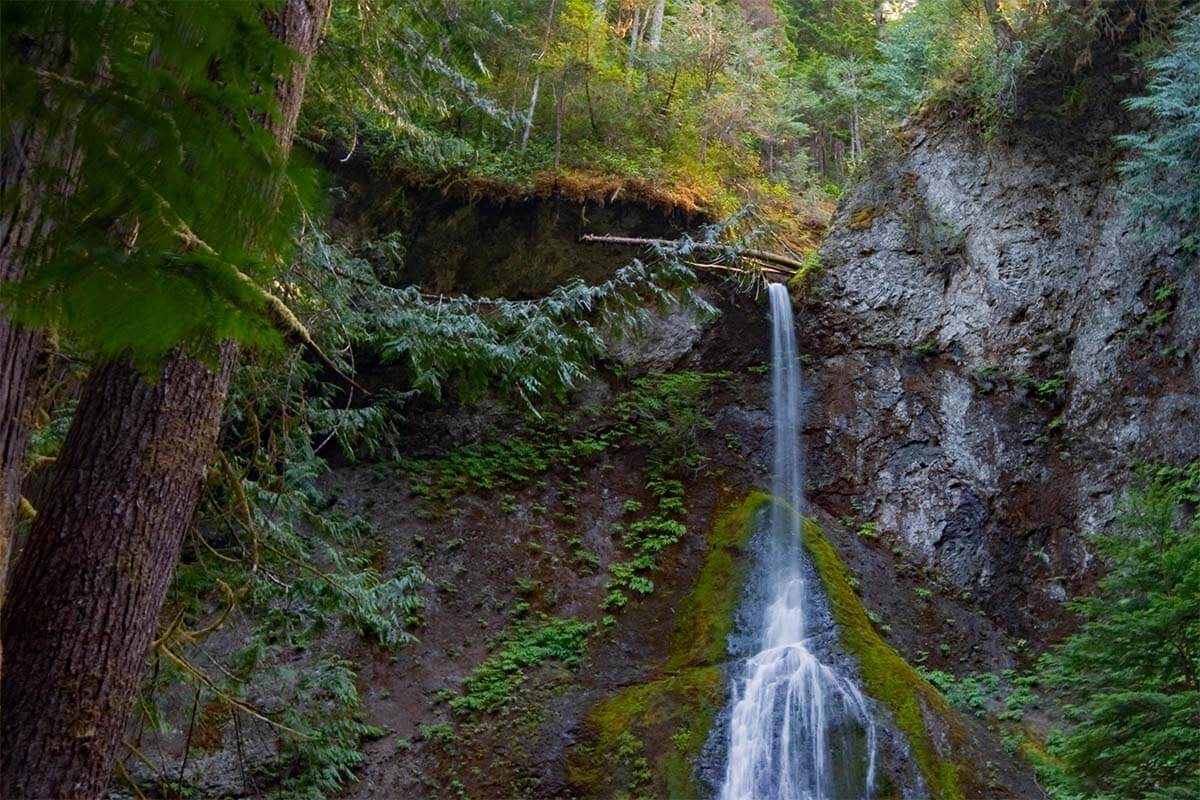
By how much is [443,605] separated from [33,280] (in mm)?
10055

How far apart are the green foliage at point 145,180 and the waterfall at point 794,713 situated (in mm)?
7982

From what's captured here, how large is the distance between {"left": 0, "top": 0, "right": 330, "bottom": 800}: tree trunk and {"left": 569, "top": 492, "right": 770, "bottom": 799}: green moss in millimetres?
6238

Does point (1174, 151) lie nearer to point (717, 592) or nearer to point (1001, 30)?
point (1001, 30)

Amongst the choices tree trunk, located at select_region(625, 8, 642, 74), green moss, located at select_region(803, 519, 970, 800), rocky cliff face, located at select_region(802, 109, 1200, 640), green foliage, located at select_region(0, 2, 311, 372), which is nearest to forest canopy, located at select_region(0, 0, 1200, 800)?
green foliage, located at select_region(0, 2, 311, 372)

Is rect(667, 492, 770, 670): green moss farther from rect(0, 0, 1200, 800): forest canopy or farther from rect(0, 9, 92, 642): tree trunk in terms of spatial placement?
rect(0, 9, 92, 642): tree trunk

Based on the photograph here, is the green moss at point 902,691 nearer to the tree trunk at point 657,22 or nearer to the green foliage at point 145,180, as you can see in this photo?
the green foliage at point 145,180

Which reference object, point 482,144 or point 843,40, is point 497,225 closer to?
point 482,144

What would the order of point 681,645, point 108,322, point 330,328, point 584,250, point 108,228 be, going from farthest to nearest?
point 584,250 → point 681,645 → point 330,328 → point 108,228 → point 108,322

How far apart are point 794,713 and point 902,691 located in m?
1.07

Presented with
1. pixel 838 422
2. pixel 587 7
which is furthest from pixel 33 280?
pixel 587 7

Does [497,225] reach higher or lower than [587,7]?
lower

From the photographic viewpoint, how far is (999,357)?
12281 millimetres

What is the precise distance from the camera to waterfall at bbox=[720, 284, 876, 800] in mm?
8297

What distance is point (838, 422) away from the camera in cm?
1292
